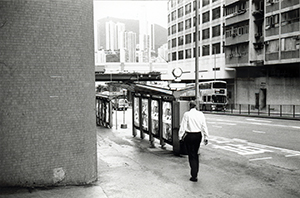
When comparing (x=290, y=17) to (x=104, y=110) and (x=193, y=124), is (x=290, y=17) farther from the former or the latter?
(x=193, y=124)

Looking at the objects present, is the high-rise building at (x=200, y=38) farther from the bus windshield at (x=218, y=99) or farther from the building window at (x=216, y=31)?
the bus windshield at (x=218, y=99)

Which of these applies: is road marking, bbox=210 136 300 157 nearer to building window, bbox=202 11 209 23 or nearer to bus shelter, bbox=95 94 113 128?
bus shelter, bbox=95 94 113 128

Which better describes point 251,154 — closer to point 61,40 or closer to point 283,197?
point 283,197

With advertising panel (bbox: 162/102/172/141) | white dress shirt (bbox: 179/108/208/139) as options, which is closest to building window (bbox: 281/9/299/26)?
advertising panel (bbox: 162/102/172/141)

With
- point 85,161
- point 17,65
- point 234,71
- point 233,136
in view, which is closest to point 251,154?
point 233,136

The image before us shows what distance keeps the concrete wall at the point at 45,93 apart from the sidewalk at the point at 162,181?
1.33ft

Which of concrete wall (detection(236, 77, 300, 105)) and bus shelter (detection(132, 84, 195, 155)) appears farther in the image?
concrete wall (detection(236, 77, 300, 105))

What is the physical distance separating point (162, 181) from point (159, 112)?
4983 millimetres

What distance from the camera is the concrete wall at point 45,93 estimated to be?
19.8 feet

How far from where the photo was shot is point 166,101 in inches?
448

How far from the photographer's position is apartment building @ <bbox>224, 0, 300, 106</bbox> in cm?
3606

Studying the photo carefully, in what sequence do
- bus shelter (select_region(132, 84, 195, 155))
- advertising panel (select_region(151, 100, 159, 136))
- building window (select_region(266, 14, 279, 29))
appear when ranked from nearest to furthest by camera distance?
bus shelter (select_region(132, 84, 195, 155)), advertising panel (select_region(151, 100, 159, 136)), building window (select_region(266, 14, 279, 29))

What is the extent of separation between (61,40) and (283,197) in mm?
5418

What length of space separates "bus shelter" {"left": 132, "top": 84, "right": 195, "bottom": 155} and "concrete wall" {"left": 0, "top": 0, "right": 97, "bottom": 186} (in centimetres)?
444
